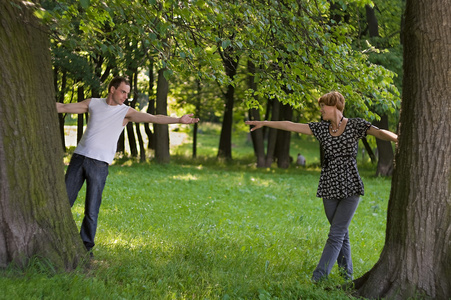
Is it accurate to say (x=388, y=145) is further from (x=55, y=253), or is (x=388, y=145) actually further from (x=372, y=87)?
(x=55, y=253)

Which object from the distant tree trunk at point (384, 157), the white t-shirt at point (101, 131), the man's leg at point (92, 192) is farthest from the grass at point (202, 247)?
the distant tree trunk at point (384, 157)

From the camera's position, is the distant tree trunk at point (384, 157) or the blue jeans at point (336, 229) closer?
the blue jeans at point (336, 229)

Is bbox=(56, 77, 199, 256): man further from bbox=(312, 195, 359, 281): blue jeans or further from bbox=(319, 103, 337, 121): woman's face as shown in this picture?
bbox=(312, 195, 359, 281): blue jeans

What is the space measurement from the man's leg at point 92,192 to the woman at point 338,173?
8.11ft

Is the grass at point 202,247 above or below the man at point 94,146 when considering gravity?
below

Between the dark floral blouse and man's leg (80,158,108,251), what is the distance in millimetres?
2470

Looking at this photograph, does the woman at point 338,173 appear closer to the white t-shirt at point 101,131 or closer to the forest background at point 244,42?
the forest background at point 244,42

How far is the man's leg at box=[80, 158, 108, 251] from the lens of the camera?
6008 mm

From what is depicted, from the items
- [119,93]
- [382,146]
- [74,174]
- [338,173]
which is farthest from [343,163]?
[382,146]

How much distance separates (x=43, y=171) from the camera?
17.5ft

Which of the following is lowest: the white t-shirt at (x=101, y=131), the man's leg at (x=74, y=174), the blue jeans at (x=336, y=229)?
the blue jeans at (x=336, y=229)

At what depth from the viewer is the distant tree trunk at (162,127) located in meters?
22.2

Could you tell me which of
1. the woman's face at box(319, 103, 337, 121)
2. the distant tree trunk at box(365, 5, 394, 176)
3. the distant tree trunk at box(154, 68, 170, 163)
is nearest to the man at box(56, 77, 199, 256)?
the woman's face at box(319, 103, 337, 121)

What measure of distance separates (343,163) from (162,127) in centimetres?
1707
